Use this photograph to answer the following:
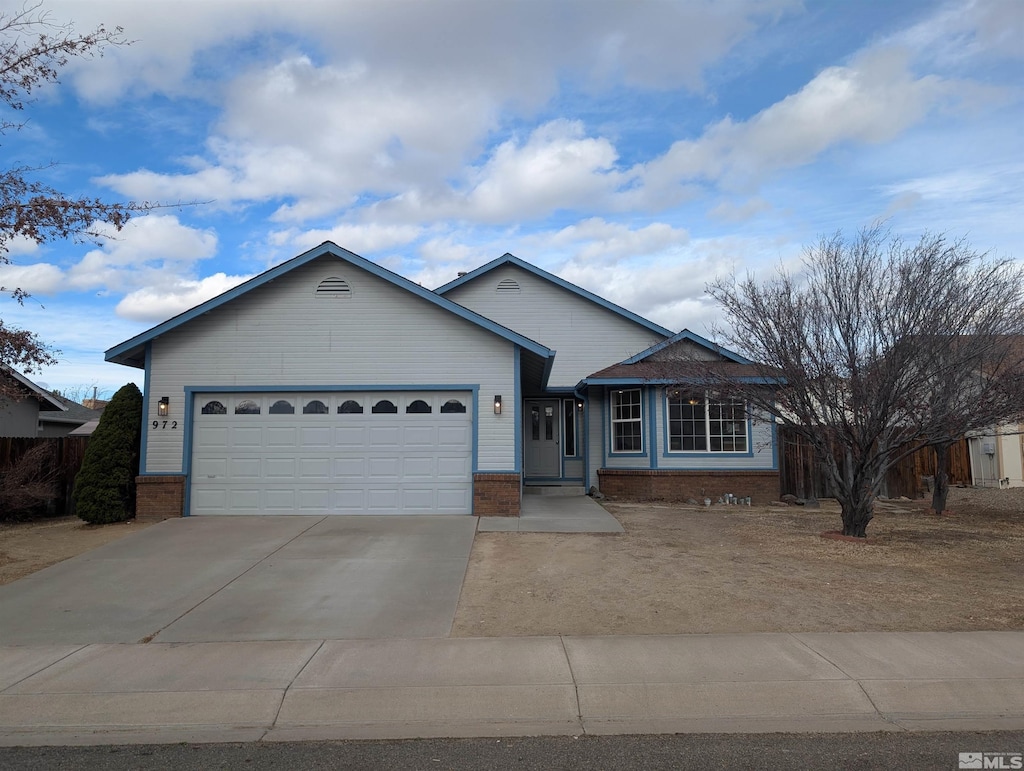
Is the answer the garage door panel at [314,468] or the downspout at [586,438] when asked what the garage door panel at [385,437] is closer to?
the garage door panel at [314,468]

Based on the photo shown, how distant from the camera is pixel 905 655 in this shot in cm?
625

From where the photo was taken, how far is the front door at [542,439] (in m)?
19.8

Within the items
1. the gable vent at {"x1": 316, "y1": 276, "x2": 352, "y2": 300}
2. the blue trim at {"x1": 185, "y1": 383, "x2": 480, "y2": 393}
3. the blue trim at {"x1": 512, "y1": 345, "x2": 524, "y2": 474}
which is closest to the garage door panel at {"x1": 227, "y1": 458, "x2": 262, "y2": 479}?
the blue trim at {"x1": 185, "y1": 383, "x2": 480, "y2": 393}

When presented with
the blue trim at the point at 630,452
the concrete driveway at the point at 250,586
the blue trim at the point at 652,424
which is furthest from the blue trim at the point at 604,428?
the concrete driveway at the point at 250,586

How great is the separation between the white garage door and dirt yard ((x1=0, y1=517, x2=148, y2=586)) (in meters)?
1.68

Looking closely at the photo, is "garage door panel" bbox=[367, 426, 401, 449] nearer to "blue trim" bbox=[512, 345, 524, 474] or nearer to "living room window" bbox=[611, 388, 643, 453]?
"blue trim" bbox=[512, 345, 524, 474]

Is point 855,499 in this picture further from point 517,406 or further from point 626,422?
point 626,422

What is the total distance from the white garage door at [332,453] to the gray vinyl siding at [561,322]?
6.39m

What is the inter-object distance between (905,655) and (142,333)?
12827mm

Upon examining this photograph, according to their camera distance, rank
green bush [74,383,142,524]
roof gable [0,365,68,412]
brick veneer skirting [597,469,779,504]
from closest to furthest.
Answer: green bush [74,383,142,524] → brick veneer skirting [597,469,779,504] → roof gable [0,365,68,412]

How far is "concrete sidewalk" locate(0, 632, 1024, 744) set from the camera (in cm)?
509

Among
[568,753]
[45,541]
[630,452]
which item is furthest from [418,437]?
[568,753]

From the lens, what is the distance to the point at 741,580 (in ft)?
29.2

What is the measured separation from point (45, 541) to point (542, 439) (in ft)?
37.9
